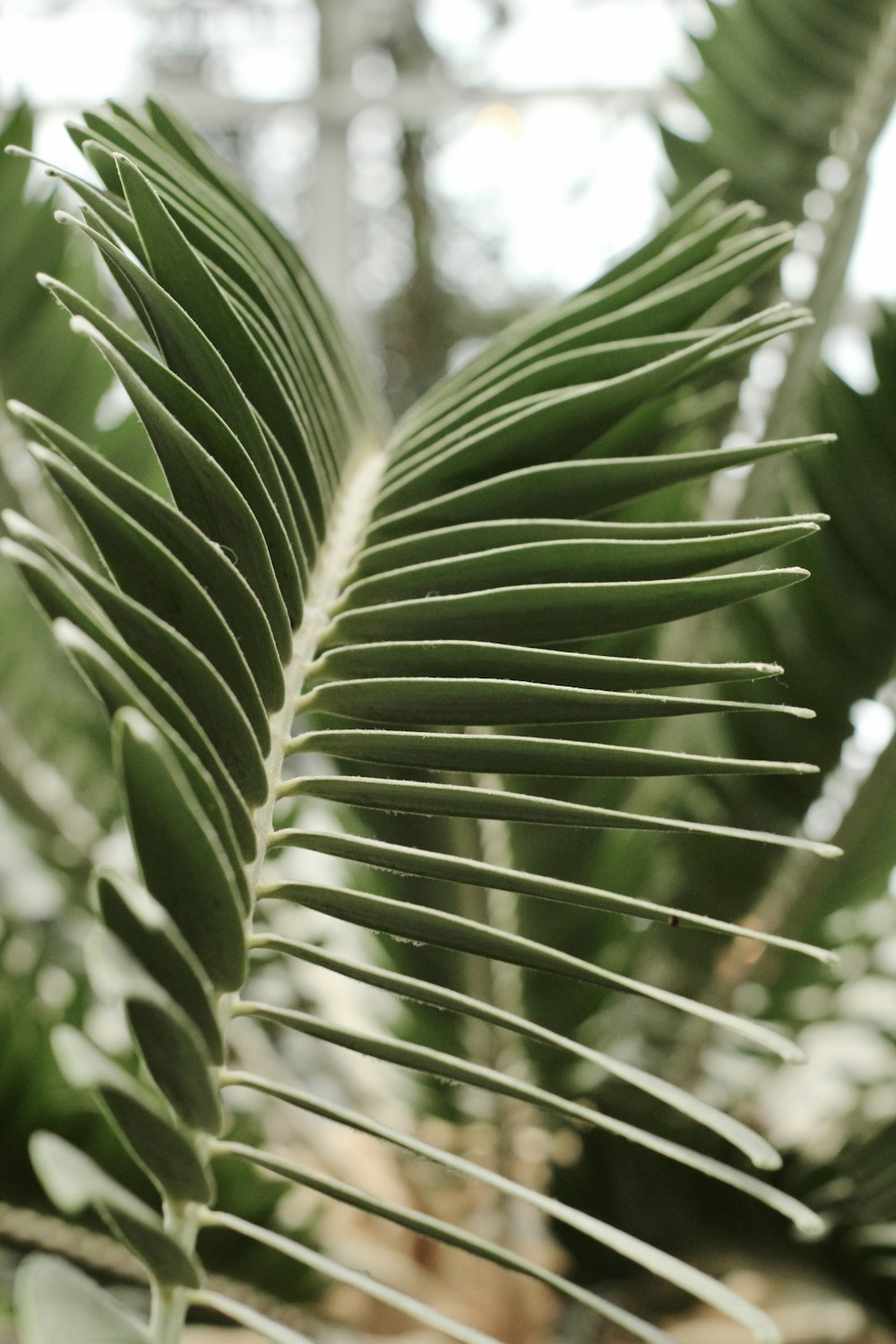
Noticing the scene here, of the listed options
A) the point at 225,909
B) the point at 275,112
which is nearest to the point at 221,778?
the point at 225,909

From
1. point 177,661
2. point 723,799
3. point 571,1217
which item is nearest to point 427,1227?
point 571,1217

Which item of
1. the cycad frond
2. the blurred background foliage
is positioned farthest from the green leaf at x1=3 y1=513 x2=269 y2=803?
the blurred background foliage

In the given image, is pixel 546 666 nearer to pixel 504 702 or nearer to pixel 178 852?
pixel 504 702

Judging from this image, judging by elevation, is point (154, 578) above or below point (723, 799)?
below

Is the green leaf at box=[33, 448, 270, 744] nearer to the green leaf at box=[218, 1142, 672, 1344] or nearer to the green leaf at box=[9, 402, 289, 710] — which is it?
the green leaf at box=[9, 402, 289, 710]

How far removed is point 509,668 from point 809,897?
1.84 ft

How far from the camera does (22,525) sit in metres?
0.22

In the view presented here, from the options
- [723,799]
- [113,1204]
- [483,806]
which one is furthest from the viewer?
[723,799]

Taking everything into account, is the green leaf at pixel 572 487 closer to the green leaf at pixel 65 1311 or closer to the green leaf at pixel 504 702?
the green leaf at pixel 504 702

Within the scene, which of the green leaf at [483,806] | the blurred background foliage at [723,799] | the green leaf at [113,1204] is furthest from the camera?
the blurred background foliage at [723,799]

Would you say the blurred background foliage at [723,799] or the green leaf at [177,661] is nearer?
the green leaf at [177,661]

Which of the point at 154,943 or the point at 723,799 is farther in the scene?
the point at 723,799

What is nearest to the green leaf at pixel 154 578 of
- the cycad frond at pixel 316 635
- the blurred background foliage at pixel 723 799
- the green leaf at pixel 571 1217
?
the cycad frond at pixel 316 635

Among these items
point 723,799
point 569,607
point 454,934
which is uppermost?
point 723,799
